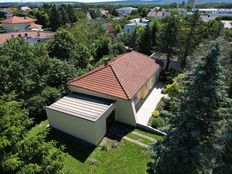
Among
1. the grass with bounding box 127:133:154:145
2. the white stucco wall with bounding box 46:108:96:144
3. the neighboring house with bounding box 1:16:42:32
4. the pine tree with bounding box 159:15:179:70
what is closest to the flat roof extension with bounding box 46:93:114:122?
the white stucco wall with bounding box 46:108:96:144

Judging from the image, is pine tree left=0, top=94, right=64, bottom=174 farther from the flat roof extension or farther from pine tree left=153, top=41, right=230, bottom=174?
the flat roof extension

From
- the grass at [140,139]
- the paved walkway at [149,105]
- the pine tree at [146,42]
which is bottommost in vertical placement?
the paved walkway at [149,105]

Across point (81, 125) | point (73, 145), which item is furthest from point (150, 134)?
point (73, 145)

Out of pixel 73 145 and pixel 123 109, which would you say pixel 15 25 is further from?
pixel 73 145

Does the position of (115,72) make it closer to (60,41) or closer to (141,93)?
(141,93)

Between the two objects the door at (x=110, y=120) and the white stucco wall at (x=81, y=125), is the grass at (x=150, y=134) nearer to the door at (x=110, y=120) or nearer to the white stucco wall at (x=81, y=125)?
the door at (x=110, y=120)

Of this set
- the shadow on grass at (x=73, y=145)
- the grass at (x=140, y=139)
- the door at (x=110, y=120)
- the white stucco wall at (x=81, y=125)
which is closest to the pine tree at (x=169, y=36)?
the door at (x=110, y=120)

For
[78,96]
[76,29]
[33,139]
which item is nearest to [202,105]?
[33,139]
